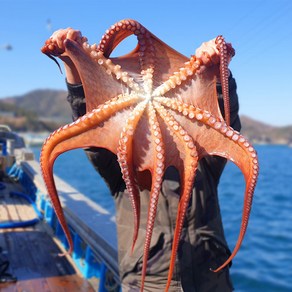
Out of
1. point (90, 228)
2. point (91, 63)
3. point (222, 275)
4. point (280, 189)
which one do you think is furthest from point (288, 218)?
point (91, 63)

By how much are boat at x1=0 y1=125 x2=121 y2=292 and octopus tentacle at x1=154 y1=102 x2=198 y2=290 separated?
96.1 inches

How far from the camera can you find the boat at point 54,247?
4820mm

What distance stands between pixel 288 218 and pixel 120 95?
758 inches

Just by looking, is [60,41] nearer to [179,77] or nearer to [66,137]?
[66,137]

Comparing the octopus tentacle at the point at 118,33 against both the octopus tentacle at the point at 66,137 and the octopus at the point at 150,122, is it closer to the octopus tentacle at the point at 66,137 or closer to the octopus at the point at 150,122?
the octopus at the point at 150,122

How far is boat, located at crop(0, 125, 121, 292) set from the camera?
4820 mm

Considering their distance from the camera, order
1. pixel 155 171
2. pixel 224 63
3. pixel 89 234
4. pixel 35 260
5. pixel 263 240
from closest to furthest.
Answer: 1. pixel 155 171
2. pixel 224 63
3. pixel 89 234
4. pixel 35 260
5. pixel 263 240

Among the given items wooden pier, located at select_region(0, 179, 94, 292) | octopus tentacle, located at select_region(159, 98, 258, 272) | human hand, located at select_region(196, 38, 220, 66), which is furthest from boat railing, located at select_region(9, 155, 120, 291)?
human hand, located at select_region(196, 38, 220, 66)

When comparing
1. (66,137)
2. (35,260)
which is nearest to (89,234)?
(35,260)

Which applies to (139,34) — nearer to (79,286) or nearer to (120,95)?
(120,95)

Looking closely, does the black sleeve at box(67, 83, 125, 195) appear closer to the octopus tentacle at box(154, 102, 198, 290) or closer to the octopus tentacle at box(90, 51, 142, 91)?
the octopus tentacle at box(90, 51, 142, 91)

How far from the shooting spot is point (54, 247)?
20.8 ft

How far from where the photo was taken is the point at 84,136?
196cm

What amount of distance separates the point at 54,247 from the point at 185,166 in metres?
4.96
